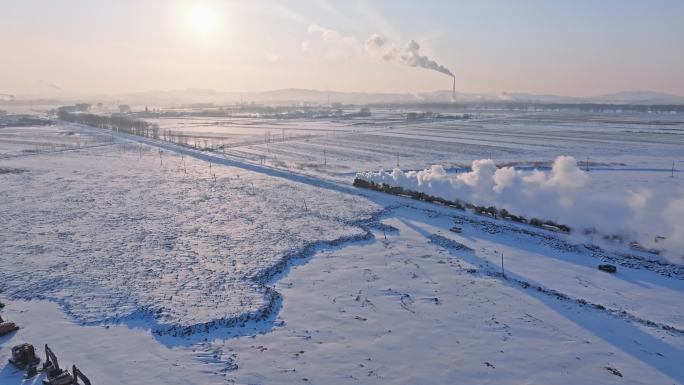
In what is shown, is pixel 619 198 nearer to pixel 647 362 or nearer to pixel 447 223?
pixel 447 223

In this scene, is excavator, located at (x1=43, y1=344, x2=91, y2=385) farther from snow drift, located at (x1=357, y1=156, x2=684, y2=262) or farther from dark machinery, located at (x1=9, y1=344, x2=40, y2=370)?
snow drift, located at (x1=357, y1=156, x2=684, y2=262)

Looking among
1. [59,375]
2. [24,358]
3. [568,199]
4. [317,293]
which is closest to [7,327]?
[24,358]

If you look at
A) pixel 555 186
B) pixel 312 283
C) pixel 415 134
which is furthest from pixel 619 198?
pixel 415 134

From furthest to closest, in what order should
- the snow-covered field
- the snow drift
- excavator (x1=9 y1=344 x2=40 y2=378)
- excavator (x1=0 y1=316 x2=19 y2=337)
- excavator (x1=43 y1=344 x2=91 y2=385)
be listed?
the snow drift, excavator (x1=0 y1=316 x2=19 y2=337), the snow-covered field, excavator (x1=9 y1=344 x2=40 y2=378), excavator (x1=43 y1=344 x2=91 y2=385)

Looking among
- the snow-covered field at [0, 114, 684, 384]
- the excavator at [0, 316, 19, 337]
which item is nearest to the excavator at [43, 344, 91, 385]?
the snow-covered field at [0, 114, 684, 384]

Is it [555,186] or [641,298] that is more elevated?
[555,186]

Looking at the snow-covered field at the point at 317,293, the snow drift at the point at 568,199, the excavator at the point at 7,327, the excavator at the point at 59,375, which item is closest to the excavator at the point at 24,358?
the snow-covered field at the point at 317,293

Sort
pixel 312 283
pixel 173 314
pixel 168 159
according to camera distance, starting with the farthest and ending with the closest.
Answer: pixel 168 159
pixel 312 283
pixel 173 314
